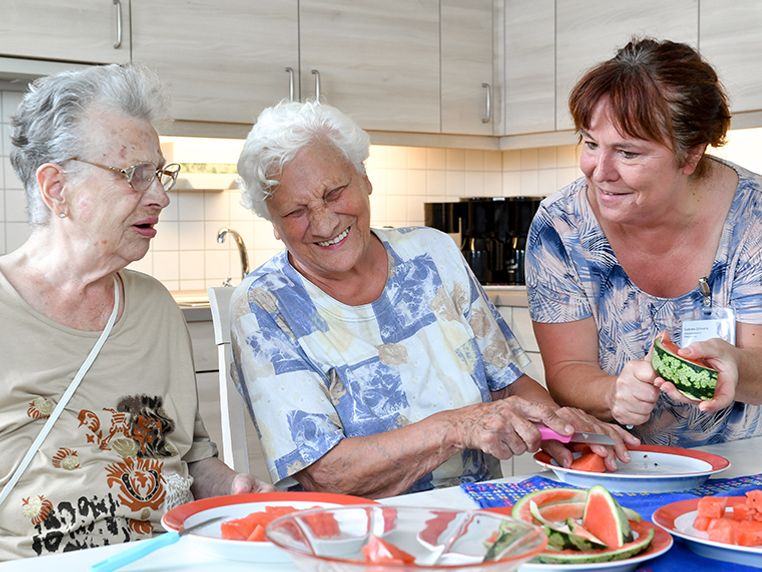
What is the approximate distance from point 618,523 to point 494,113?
3.45m

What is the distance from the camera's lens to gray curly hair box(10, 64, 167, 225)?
5.20ft

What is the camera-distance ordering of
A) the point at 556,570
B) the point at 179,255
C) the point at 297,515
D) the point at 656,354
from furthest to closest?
the point at 179,255 < the point at 656,354 < the point at 556,570 < the point at 297,515

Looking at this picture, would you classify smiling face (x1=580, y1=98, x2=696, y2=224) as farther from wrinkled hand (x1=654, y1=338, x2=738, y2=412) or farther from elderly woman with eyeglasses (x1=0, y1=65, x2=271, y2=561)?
elderly woman with eyeglasses (x1=0, y1=65, x2=271, y2=561)

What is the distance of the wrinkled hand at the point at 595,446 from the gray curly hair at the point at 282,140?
0.67 metres

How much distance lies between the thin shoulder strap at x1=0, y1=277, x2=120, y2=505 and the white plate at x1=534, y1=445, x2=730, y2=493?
717 millimetres

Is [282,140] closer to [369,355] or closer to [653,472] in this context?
[369,355]

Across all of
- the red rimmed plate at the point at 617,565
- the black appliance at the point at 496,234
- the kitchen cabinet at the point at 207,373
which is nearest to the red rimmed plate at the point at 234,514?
the red rimmed plate at the point at 617,565

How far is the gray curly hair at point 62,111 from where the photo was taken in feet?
5.20

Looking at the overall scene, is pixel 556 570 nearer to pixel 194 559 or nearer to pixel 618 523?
pixel 618 523

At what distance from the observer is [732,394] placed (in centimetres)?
158

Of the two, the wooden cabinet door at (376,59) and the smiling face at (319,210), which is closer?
the smiling face at (319,210)

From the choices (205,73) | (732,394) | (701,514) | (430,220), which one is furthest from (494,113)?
(701,514)

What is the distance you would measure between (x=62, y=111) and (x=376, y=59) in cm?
250

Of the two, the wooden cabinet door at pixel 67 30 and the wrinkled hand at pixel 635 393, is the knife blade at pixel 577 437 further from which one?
the wooden cabinet door at pixel 67 30
